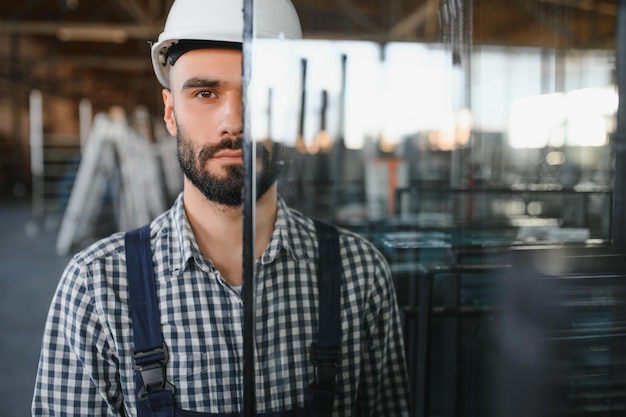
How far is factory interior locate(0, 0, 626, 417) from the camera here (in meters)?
0.94

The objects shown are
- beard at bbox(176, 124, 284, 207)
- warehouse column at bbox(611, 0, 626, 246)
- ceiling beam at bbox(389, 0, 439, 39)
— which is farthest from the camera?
ceiling beam at bbox(389, 0, 439, 39)

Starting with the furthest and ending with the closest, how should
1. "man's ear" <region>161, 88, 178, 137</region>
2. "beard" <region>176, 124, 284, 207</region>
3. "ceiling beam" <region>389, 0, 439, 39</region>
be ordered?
1. "ceiling beam" <region>389, 0, 439, 39</region>
2. "man's ear" <region>161, 88, 178, 137</region>
3. "beard" <region>176, 124, 284, 207</region>

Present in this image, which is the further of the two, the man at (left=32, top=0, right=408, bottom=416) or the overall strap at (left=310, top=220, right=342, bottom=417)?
the overall strap at (left=310, top=220, right=342, bottom=417)

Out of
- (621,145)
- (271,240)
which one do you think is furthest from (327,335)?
(621,145)

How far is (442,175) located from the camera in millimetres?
4762

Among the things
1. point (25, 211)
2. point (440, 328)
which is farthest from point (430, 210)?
point (25, 211)

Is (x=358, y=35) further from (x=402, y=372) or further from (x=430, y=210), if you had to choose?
(x=402, y=372)

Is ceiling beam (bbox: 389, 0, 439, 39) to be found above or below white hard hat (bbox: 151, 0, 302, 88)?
above

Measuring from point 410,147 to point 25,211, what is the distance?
7400mm

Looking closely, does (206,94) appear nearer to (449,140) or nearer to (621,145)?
(621,145)

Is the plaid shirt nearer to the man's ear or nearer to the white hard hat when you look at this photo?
the man's ear

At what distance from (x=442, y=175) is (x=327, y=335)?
3.93m

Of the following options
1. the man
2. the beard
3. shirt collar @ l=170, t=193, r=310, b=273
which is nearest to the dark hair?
the man

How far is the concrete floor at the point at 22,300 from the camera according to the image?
A: 238cm
